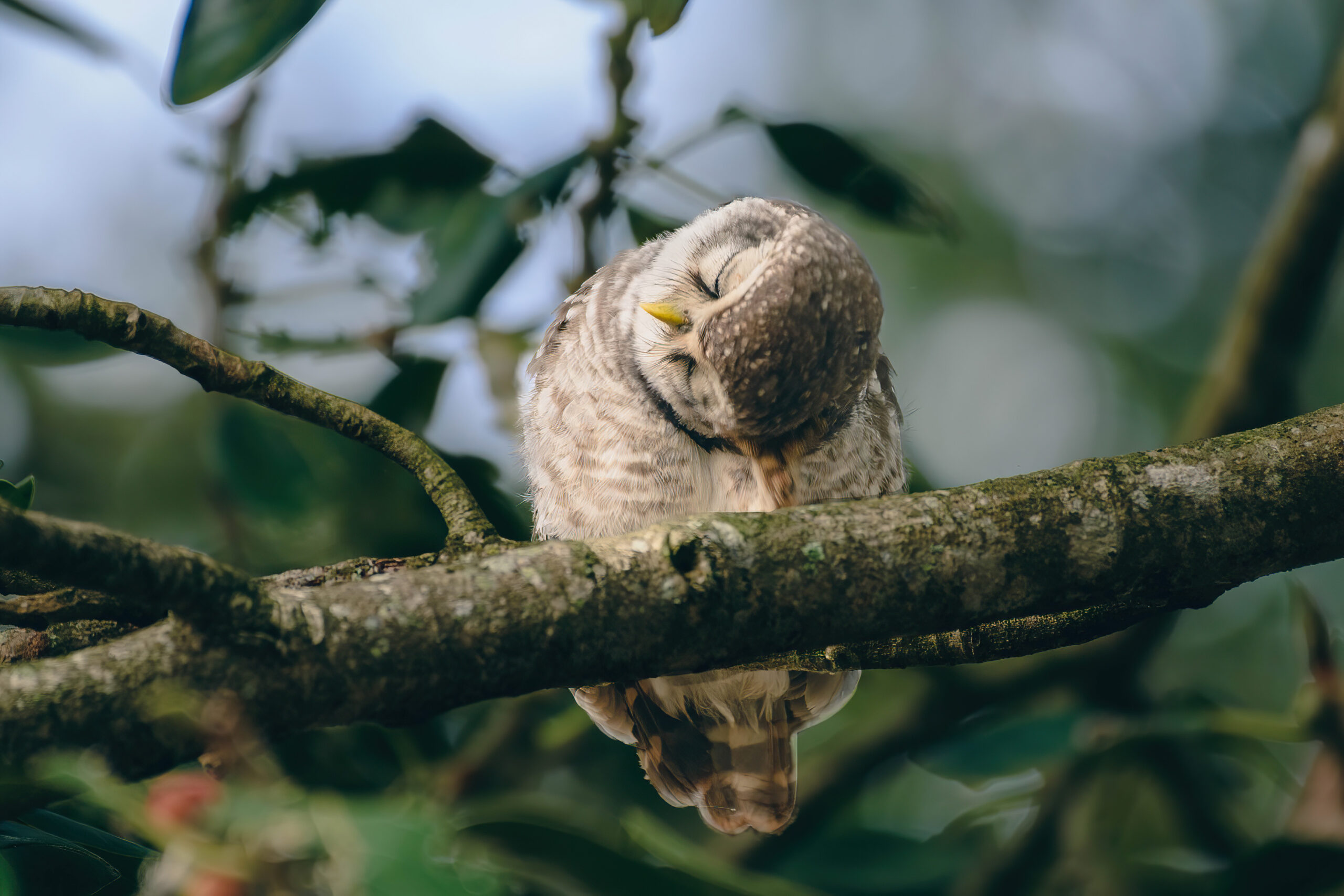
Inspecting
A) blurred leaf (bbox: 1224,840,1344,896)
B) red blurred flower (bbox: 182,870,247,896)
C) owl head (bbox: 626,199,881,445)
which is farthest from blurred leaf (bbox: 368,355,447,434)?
blurred leaf (bbox: 1224,840,1344,896)

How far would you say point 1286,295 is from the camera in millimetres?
2814

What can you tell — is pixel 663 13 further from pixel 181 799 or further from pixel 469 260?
pixel 181 799

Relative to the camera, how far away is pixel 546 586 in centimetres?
112

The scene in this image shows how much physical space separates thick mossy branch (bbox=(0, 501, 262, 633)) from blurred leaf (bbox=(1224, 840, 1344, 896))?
66.5 inches

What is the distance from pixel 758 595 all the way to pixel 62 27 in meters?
2.12

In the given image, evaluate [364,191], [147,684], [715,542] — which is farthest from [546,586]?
[364,191]

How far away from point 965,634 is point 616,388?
1141mm

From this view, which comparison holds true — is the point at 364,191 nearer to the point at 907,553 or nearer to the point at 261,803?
the point at 907,553

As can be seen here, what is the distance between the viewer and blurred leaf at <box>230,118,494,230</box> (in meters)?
2.62

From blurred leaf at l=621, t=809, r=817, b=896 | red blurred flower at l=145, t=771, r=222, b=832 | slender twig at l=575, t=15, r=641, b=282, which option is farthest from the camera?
slender twig at l=575, t=15, r=641, b=282

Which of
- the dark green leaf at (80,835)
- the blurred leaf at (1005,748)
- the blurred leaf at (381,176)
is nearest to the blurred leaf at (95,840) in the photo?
the dark green leaf at (80,835)

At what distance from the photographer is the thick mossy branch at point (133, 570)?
0.80 meters

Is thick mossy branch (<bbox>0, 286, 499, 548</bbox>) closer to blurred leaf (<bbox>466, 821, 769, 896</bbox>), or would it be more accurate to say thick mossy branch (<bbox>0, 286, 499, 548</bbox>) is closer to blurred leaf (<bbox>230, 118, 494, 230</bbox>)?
blurred leaf (<bbox>466, 821, 769, 896</bbox>)

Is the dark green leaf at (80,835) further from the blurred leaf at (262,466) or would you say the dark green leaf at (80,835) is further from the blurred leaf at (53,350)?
the blurred leaf at (53,350)
